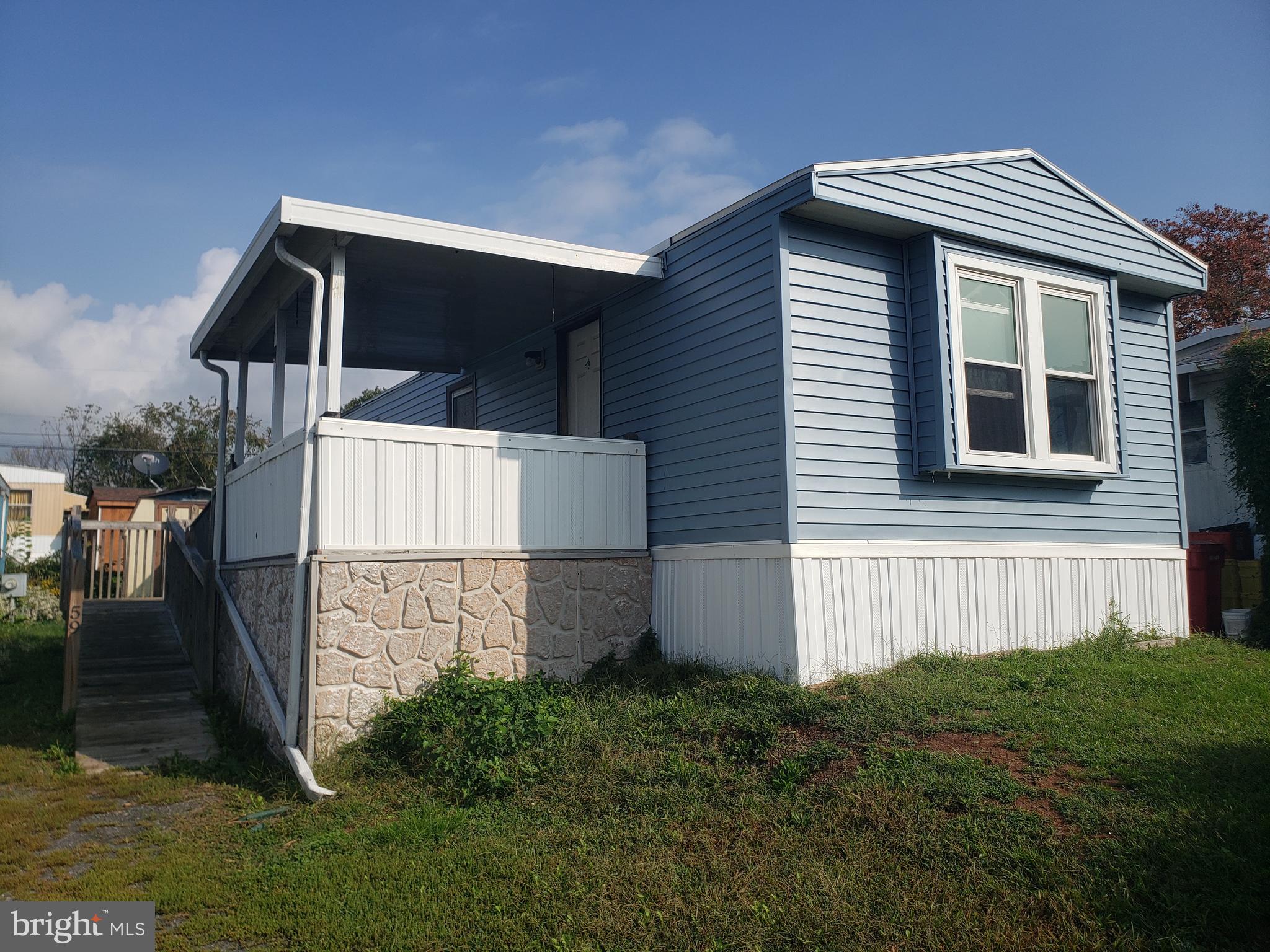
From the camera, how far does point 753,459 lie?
699cm

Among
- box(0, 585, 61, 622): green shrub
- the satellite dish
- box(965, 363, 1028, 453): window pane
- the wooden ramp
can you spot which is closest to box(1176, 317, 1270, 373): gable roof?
box(965, 363, 1028, 453): window pane

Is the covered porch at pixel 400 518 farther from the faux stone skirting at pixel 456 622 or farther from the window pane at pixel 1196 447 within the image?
the window pane at pixel 1196 447

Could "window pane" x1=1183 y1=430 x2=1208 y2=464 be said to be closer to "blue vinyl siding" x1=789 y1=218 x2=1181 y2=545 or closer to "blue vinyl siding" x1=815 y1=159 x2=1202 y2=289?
"blue vinyl siding" x1=815 y1=159 x2=1202 y2=289

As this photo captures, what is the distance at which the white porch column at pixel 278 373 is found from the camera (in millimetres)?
8266

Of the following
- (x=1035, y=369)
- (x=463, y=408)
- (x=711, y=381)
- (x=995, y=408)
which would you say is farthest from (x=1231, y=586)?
(x=463, y=408)

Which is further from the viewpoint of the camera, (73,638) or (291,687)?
(73,638)

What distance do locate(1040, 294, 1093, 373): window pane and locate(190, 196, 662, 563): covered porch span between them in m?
3.48

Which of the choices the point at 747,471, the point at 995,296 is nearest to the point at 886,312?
the point at 995,296

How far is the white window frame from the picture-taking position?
7.38 meters

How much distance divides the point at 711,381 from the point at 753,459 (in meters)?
0.87

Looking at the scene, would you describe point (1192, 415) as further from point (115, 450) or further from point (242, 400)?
point (115, 450)

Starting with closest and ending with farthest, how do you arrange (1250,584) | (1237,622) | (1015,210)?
(1015,210), (1237,622), (1250,584)

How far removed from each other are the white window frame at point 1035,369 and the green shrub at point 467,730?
3.83 meters

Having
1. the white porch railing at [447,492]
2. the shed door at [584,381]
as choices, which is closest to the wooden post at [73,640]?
the white porch railing at [447,492]
